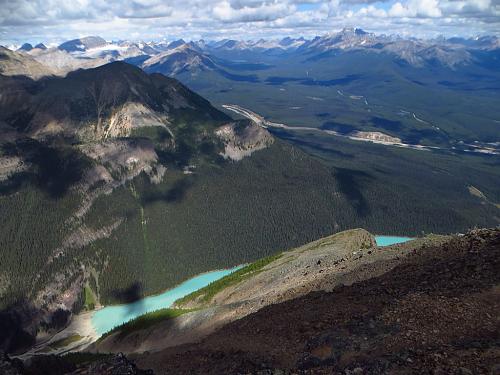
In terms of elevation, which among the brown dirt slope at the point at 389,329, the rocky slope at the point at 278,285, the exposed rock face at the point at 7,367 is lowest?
the rocky slope at the point at 278,285

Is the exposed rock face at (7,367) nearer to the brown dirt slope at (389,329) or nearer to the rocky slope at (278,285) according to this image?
the brown dirt slope at (389,329)

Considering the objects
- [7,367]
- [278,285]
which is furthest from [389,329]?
[278,285]

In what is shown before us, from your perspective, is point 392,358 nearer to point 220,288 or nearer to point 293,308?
point 293,308

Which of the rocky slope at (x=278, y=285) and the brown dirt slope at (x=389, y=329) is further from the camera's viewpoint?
the rocky slope at (x=278, y=285)

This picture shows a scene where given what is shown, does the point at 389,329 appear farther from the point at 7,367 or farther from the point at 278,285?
the point at 278,285

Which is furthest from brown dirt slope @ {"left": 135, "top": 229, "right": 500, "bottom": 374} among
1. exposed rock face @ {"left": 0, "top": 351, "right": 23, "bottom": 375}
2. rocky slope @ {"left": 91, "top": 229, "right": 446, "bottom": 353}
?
exposed rock face @ {"left": 0, "top": 351, "right": 23, "bottom": 375}

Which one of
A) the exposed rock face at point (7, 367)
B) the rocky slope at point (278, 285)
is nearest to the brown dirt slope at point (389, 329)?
the rocky slope at point (278, 285)

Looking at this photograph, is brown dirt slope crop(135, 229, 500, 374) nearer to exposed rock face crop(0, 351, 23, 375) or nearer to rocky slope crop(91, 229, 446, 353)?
rocky slope crop(91, 229, 446, 353)

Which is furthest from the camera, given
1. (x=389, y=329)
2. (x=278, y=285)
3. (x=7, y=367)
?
(x=278, y=285)


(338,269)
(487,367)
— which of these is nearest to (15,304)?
(338,269)
